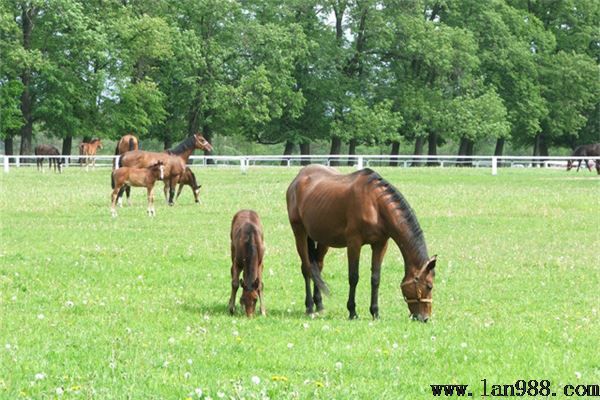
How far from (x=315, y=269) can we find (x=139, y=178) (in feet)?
46.0

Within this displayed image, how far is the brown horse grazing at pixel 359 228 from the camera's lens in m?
10.2

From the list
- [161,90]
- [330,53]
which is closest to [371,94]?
[330,53]

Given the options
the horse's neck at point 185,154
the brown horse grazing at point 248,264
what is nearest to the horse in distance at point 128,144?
the horse's neck at point 185,154

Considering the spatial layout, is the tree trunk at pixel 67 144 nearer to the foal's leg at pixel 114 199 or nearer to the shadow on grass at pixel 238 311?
the foal's leg at pixel 114 199

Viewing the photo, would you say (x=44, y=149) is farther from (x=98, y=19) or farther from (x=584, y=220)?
(x=584, y=220)

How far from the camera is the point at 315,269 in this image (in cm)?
1149

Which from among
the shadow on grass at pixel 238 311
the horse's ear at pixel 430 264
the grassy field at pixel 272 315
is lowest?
the shadow on grass at pixel 238 311

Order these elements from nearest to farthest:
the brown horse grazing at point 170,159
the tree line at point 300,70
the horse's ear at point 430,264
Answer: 1. the horse's ear at point 430,264
2. the brown horse grazing at point 170,159
3. the tree line at point 300,70

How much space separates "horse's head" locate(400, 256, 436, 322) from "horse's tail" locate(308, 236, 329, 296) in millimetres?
→ 1193

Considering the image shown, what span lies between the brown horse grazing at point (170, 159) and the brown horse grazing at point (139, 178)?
1.54 meters

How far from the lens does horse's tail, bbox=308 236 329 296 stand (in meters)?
11.2

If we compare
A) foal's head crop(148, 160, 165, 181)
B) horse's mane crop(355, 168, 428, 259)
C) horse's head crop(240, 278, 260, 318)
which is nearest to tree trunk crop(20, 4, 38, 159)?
foal's head crop(148, 160, 165, 181)

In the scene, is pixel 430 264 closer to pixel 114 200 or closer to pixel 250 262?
pixel 250 262

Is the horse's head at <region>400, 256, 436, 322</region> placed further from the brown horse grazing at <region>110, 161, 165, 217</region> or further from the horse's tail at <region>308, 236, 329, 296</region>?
the brown horse grazing at <region>110, 161, 165, 217</region>
